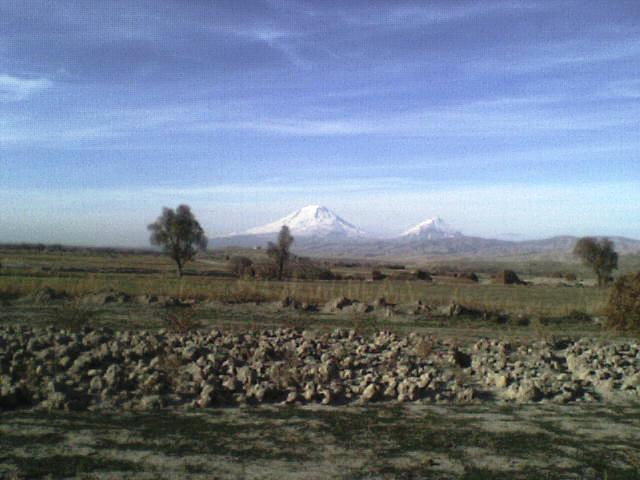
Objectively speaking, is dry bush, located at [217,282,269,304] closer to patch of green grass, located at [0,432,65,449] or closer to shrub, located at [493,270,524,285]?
patch of green grass, located at [0,432,65,449]

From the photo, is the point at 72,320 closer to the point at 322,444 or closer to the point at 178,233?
the point at 322,444

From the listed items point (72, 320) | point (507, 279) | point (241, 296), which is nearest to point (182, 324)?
point (72, 320)

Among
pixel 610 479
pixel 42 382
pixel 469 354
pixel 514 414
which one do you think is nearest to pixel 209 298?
pixel 469 354

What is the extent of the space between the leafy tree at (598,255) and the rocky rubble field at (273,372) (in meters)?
52.0

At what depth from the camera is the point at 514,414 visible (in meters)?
9.28

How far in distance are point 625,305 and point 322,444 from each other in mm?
10506

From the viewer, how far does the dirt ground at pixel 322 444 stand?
258 inches

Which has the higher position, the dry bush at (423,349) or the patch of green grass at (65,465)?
the dry bush at (423,349)

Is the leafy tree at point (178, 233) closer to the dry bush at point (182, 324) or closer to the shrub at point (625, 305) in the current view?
the dry bush at point (182, 324)

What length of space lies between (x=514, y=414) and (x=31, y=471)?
709 cm

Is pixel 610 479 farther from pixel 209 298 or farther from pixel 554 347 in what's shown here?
pixel 209 298

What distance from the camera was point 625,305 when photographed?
1447cm

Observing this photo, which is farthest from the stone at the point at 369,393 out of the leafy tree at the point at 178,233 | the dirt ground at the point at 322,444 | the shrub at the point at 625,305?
the leafy tree at the point at 178,233

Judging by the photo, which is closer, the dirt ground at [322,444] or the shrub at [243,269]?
the dirt ground at [322,444]
